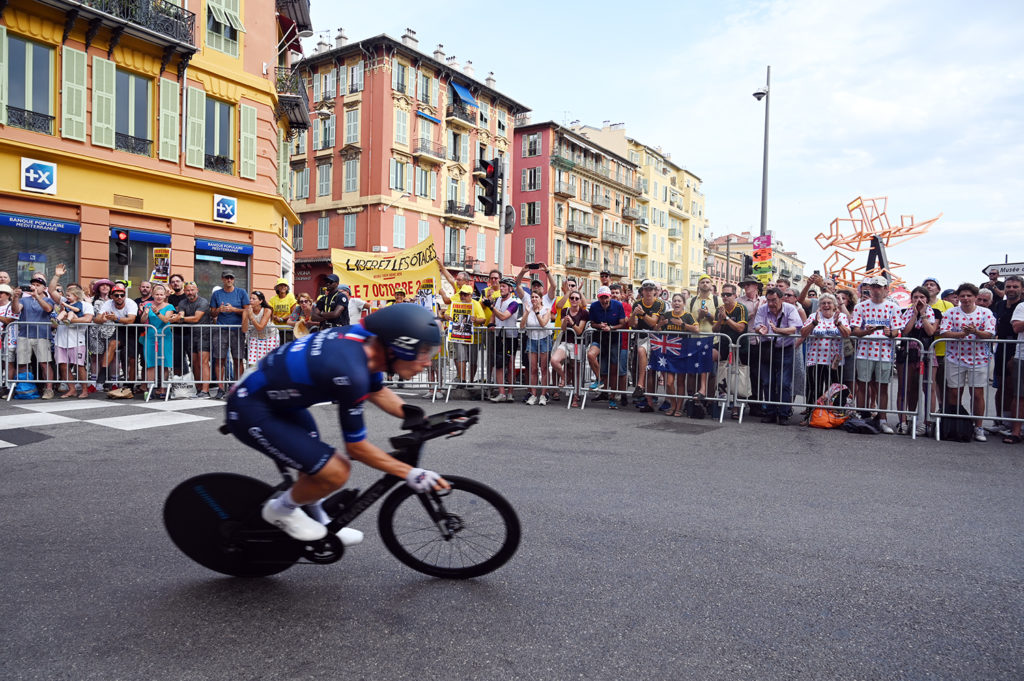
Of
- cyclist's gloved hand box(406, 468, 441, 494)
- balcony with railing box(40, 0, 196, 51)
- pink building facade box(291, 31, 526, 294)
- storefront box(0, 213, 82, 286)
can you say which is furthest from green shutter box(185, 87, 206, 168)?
cyclist's gloved hand box(406, 468, 441, 494)

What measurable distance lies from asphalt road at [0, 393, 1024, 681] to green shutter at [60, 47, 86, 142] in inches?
623

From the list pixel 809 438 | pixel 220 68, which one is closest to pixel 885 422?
pixel 809 438

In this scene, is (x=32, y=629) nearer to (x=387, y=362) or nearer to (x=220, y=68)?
(x=387, y=362)

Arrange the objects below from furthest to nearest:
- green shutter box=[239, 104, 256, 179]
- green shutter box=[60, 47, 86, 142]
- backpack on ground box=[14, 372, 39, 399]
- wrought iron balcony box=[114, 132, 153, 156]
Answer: green shutter box=[239, 104, 256, 179], wrought iron balcony box=[114, 132, 153, 156], green shutter box=[60, 47, 86, 142], backpack on ground box=[14, 372, 39, 399]

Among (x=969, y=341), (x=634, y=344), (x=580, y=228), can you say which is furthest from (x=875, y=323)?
(x=580, y=228)

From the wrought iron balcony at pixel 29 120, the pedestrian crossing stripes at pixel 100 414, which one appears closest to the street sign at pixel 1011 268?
the pedestrian crossing stripes at pixel 100 414

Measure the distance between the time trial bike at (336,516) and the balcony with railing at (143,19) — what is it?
20.0 m

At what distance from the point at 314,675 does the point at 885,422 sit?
28.6 ft

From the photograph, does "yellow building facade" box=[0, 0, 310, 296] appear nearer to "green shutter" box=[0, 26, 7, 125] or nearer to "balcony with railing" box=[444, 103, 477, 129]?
"green shutter" box=[0, 26, 7, 125]

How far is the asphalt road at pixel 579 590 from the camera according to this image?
A: 2.88 metres

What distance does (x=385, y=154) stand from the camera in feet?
137

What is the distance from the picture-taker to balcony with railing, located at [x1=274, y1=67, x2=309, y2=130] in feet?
89.8

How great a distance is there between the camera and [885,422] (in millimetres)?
9328

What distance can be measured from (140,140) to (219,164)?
2592mm
